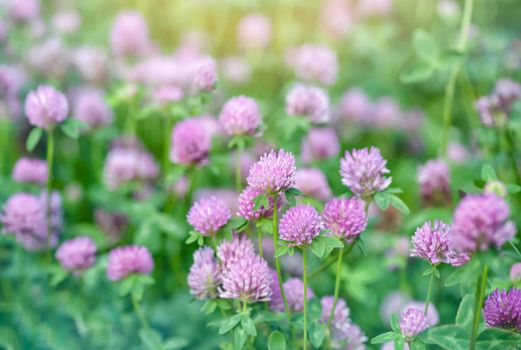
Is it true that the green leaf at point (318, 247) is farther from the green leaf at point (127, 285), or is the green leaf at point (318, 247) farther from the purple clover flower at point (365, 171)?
the green leaf at point (127, 285)

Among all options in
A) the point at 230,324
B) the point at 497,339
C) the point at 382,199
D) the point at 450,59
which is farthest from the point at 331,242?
the point at 450,59

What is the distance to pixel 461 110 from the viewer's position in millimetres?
3637

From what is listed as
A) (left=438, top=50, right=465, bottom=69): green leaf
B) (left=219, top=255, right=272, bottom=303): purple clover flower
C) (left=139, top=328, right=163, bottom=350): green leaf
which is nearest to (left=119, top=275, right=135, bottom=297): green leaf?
(left=139, top=328, right=163, bottom=350): green leaf

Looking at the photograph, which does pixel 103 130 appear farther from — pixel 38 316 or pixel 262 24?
pixel 262 24

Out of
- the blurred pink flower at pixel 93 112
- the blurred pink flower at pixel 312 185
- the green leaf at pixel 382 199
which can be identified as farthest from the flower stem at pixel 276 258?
the blurred pink flower at pixel 93 112

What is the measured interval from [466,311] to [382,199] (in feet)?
0.99

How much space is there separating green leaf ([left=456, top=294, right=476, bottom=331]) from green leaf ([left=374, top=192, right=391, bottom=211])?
A: 0.26 metres

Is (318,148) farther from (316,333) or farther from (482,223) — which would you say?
(482,223)

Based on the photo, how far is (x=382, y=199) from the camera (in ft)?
4.72

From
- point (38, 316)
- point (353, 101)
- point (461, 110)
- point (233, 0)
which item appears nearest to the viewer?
point (38, 316)

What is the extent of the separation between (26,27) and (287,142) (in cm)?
140

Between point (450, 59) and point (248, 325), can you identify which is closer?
point (248, 325)

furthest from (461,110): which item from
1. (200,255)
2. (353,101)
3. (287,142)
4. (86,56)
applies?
(200,255)

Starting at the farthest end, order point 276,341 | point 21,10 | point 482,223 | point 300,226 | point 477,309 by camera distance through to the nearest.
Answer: point 21,10, point 276,341, point 300,226, point 477,309, point 482,223
